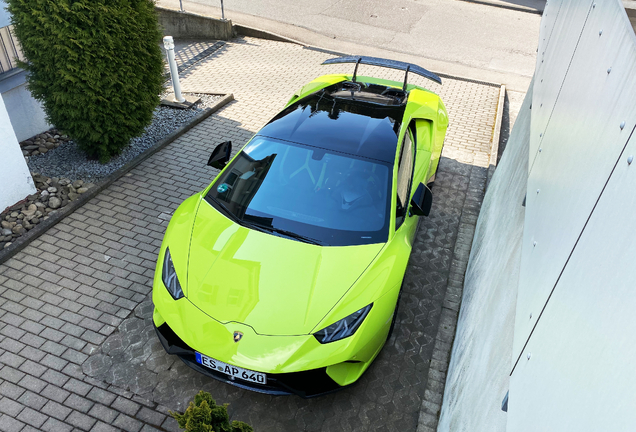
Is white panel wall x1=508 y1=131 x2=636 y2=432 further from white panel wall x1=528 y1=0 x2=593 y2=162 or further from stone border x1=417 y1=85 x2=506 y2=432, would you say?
stone border x1=417 y1=85 x2=506 y2=432

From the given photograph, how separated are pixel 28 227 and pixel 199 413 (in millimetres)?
4144

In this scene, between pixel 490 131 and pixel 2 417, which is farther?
pixel 490 131

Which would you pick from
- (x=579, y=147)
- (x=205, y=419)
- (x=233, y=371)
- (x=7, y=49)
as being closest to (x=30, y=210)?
(x=7, y=49)

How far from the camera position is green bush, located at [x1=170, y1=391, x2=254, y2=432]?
2.54m

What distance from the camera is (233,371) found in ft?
11.1

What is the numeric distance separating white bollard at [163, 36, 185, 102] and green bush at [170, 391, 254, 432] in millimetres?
6901

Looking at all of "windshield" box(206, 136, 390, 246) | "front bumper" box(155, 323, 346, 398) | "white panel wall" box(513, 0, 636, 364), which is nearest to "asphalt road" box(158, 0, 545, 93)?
"windshield" box(206, 136, 390, 246)

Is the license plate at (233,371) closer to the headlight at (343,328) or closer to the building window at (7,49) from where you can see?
the headlight at (343,328)

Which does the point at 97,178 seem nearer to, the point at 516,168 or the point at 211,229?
the point at 211,229

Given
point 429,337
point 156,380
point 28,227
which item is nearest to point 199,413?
point 156,380

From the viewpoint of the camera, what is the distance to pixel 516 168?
4418 millimetres

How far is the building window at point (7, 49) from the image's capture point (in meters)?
6.52

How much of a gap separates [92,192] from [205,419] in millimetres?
4491

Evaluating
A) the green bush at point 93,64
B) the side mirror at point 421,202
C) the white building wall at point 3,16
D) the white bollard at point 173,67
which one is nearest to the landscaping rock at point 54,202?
the green bush at point 93,64
